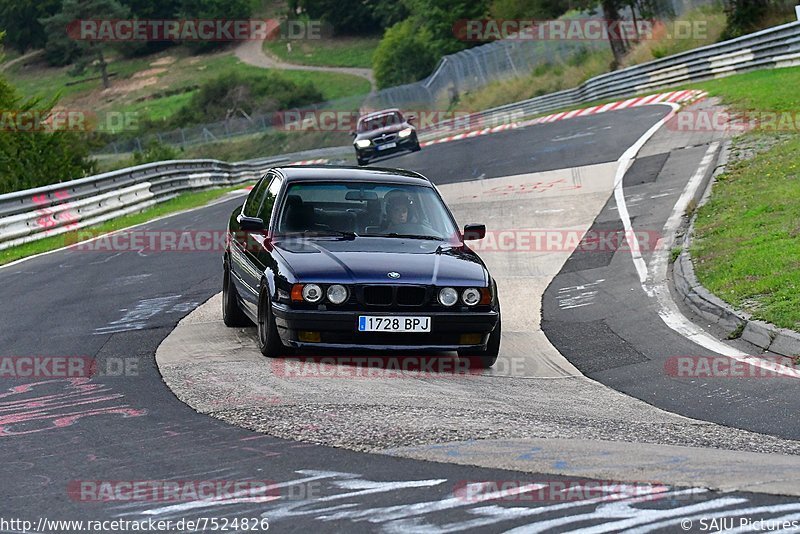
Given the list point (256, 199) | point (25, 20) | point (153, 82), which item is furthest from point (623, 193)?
point (25, 20)

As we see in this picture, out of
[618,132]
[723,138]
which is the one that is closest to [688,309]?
[723,138]

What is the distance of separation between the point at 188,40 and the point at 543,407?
4915 inches

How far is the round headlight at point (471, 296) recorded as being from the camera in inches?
378

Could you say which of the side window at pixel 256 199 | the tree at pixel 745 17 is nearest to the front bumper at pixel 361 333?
the side window at pixel 256 199

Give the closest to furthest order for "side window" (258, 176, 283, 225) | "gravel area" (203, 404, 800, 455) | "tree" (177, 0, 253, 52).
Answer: "gravel area" (203, 404, 800, 455) → "side window" (258, 176, 283, 225) → "tree" (177, 0, 253, 52)

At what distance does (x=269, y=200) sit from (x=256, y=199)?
74 centimetres

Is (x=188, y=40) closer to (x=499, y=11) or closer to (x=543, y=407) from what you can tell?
(x=499, y=11)

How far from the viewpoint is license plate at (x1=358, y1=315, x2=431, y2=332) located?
30.7ft

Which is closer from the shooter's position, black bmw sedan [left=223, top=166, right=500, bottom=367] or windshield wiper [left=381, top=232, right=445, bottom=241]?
black bmw sedan [left=223, top=166, right=500, bottom=367]

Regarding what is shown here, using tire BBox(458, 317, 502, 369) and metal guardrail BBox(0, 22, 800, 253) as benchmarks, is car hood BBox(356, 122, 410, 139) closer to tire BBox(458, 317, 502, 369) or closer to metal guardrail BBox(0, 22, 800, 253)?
metal guardrail BBox(0, 22, 800, 253)

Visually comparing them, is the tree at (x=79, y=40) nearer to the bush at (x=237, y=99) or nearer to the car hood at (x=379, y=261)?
the bush at (x=237, y=99)

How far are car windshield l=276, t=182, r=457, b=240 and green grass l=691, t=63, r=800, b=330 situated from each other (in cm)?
290

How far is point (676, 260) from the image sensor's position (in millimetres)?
14602

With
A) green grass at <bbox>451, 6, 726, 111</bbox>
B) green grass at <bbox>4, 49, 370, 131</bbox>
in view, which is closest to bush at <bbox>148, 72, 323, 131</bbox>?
green grass at <bbox>4, 49, 370, 131</bbox>
